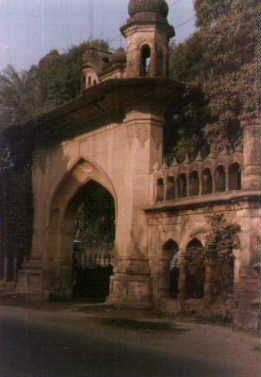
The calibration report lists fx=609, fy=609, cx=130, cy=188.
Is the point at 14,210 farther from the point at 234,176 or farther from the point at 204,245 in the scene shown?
the point at 234,176

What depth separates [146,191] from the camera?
1441 centimetres

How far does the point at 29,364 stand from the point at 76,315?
6.17 metres

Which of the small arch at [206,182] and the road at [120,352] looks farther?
the small arch at [206,182]

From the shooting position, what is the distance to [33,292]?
18.3m

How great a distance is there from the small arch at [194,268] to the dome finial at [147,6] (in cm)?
612

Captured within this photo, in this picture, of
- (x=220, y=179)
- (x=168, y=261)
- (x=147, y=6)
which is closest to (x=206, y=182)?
(x=220, y=179)

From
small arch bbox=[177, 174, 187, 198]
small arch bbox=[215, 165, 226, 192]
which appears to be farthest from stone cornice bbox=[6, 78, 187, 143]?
small arch bbox=[215, 165, 226, 192]

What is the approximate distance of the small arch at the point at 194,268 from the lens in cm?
1218

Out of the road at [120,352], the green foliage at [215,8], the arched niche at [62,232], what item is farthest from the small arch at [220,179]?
the arched niche at [62,232]

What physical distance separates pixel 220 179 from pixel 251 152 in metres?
1.67

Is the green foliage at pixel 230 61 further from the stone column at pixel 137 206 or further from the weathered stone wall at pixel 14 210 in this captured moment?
the weathered stone wall at pixel 14 210

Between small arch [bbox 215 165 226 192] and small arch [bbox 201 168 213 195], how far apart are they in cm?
35

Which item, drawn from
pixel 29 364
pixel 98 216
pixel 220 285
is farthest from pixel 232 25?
pixel 98 216

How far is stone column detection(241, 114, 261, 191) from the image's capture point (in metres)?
10.7
